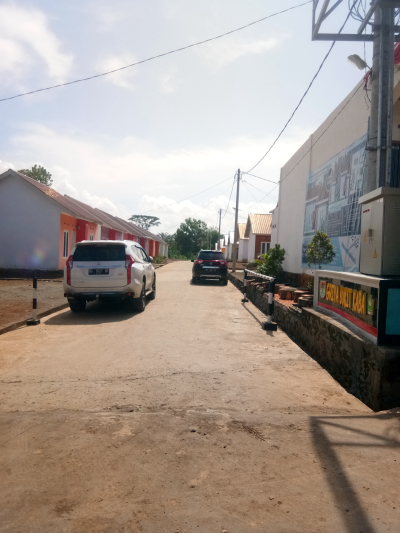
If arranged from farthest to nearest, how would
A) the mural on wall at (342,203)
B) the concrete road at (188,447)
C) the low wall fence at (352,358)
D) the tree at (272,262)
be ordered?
the tree at (272,262), the mural on wall at (342,203), the low wall fence at (352,358), the concrete road at (188,447)

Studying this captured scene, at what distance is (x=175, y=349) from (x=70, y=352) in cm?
161

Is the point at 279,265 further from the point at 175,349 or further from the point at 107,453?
the point at 107,453

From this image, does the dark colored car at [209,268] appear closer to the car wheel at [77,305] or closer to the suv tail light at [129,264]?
the car wheel at [77,305]

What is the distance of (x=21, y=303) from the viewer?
37.1ft

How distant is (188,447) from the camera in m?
3.28

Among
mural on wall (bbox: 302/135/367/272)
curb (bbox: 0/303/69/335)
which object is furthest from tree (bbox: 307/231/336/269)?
curb (bbox: 0/303/69/335)

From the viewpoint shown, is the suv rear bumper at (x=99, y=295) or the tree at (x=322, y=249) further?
the tree at (x=322, y=249)

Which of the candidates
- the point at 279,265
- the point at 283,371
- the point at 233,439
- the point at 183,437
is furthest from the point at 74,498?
the point at 279,265

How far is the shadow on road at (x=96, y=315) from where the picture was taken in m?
9.27

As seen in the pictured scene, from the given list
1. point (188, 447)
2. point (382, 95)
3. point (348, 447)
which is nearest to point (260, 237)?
point (382, 95)

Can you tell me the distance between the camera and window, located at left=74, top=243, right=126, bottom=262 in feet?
33.2

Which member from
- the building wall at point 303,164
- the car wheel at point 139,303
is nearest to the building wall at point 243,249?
the building wall at point 303,164

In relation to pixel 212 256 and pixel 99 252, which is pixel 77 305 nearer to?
pixel 99 252

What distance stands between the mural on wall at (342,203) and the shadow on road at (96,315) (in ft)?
18.8
